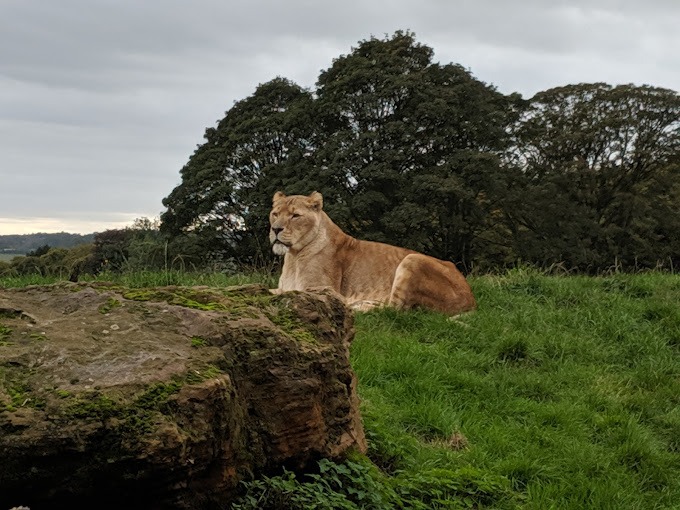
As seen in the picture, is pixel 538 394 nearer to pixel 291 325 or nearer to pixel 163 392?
pixel 291 325

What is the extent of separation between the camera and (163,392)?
3.05 m

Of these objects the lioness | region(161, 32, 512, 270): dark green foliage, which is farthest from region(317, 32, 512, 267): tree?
the lioness

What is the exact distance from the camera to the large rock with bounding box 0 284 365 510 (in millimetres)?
2826

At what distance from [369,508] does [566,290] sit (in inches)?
345

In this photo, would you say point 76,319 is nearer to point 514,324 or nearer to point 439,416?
point 439,416

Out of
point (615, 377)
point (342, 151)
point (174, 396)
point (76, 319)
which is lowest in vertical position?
point (615, 377)

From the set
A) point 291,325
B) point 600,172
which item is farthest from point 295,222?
point 600,172

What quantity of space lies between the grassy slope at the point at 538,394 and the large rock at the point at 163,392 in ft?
3.78

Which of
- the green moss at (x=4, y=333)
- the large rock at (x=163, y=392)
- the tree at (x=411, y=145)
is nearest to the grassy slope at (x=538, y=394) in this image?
the large rock at (x=163, y=392)

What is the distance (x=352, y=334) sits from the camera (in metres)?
4.82

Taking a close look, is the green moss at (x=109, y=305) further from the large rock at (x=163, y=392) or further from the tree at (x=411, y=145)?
the tree at (x=411, y=145)

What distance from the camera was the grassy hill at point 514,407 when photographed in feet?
15.2

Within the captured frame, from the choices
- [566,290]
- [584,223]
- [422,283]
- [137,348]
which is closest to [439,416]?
[137,348]

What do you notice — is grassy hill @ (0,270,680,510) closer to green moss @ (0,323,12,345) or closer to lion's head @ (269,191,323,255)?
lion's head @ (269,191,323,255)
